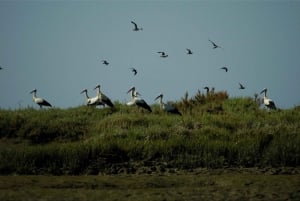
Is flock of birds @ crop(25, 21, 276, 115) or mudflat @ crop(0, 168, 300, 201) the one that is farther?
flock of birds @ crop(25, 21, 276, 115)

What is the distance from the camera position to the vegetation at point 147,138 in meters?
18.4

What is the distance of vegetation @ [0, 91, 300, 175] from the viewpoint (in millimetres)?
18375

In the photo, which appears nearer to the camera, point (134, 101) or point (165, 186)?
point (165, 186)

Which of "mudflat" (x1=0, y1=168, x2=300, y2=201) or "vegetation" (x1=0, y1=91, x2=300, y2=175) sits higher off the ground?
"vegetation" (x1=0, y1=91, x2=300, y2=175)

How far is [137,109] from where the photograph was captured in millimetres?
25781

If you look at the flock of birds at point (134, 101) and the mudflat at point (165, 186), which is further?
the flock of birds at point (134, 101)

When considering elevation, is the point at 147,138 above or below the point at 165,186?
above

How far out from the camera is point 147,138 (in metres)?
20.8

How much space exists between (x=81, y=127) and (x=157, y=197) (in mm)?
9012

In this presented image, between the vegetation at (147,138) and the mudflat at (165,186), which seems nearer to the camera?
the mudflat at (165,186)

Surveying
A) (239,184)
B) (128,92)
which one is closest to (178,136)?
(239,184)

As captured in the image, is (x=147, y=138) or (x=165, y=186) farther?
(x=147, y=138)

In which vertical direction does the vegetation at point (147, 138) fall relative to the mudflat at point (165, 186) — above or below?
above

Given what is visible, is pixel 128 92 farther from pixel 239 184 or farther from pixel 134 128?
pixel 239 184
